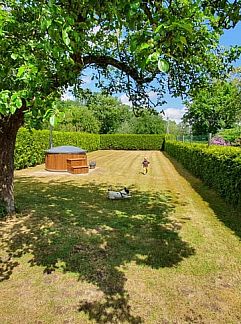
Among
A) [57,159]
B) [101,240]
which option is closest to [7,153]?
[101,240]

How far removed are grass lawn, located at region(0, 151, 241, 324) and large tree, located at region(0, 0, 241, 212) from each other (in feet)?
5.80

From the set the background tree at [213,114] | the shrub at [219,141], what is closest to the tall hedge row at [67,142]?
the background tree at [213,114]

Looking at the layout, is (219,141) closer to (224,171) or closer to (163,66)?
(224,171)

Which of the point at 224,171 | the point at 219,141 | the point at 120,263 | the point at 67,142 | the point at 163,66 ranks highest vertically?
the point at 163,66

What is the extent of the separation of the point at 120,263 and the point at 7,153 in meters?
3.73

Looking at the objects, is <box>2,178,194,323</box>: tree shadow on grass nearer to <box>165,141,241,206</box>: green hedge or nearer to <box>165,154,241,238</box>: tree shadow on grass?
<box>165,154,241,238</box>: tree shadow on grass

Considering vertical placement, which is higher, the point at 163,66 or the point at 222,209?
the point at 163,66

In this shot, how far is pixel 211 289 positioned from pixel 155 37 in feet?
9.92

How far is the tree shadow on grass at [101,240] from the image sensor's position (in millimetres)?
3777

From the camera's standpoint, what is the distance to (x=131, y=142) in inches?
1815

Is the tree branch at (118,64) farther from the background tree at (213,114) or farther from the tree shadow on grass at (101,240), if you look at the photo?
the background tree at (213,114)

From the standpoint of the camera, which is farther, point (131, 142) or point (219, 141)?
point (131, 142)

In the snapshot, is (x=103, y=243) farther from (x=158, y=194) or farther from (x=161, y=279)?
(x=158, y=194)

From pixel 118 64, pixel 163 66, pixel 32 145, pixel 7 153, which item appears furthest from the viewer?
pixel 32 145
